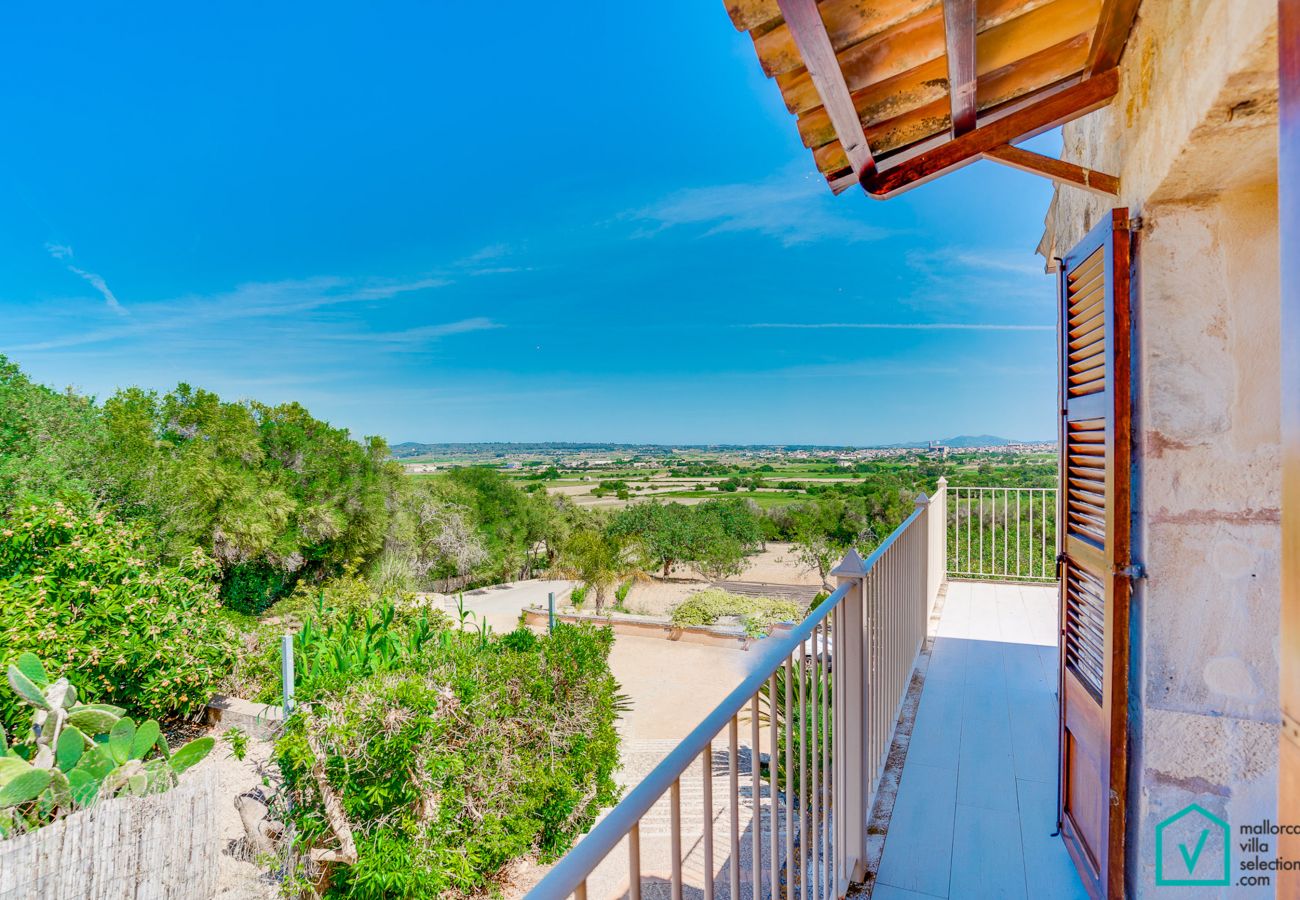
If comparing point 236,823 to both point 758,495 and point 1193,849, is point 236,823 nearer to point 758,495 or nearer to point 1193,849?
point 1193,849

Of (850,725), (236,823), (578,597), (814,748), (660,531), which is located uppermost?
(814,748)

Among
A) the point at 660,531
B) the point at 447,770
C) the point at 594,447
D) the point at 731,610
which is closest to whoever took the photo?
the point at 447,770

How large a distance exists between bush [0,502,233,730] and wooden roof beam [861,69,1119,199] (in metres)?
10.2

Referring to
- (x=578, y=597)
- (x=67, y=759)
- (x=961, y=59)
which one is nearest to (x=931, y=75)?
(x=961, y=59)

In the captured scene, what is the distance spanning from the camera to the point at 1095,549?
1711 millimetres

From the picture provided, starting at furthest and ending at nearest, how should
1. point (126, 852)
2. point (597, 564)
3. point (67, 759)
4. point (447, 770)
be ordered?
point (597, 564)
point (67, 759)
point (447, 770)
point (126, 852)

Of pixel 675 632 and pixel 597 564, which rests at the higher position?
pixel 597 564

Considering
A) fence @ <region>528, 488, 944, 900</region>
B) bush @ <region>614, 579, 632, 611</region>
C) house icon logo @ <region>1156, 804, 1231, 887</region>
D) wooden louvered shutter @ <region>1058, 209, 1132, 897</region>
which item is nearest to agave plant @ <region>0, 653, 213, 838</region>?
fence @ <region>528, 488, 944, 900</region>

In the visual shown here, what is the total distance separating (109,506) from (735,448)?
3783cm

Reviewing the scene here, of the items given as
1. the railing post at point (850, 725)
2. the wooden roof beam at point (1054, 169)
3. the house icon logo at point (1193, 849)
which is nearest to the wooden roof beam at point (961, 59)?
the wooden roof beam at point (1054, 169)

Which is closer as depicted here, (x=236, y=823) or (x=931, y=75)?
(x=931, y=75)

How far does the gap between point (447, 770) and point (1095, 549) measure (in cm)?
499

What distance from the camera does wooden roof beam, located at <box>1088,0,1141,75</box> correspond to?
1.44 metres

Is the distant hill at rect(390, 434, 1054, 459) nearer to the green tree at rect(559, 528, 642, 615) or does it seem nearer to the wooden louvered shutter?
the green tree at rect(559, 528, 642, 615)
